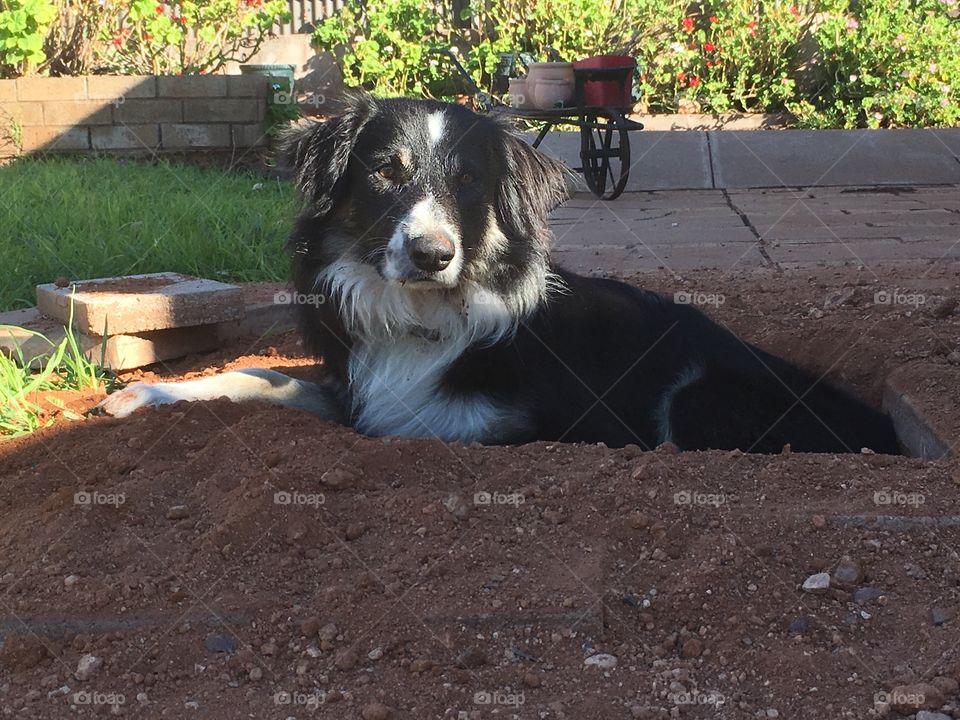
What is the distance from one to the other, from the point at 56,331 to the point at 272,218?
2.73 meters

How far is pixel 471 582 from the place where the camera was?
8.06ft

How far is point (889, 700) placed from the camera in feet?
6.73

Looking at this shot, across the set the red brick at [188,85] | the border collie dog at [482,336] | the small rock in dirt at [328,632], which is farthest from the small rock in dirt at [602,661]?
the red brick at [188,85]

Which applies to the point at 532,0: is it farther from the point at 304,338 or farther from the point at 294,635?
the point at 294,635

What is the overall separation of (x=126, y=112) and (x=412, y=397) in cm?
745

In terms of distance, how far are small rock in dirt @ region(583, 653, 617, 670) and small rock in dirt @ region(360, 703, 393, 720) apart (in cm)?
44

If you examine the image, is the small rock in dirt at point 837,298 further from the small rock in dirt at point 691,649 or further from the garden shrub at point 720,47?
the garden shrub at point 720,47

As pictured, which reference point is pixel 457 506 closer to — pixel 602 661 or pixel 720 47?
pixel 602 661

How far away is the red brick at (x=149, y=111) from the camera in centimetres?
1017

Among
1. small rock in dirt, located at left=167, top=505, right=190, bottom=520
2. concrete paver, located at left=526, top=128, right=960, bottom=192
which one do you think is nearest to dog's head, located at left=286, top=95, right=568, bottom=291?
small rock in dirt, located at left=167, top=505, right=190, bottom=520

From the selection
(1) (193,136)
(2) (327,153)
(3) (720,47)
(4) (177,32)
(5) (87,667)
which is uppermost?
(4) (177,32)

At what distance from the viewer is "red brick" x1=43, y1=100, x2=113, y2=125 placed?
10.1 meters

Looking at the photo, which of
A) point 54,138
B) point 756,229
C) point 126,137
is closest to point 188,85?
point 126,137

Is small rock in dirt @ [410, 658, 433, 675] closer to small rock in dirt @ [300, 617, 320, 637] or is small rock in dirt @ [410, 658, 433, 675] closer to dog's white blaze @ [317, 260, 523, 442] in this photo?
small rock in dirt @ [300, 617, 320, 637]
